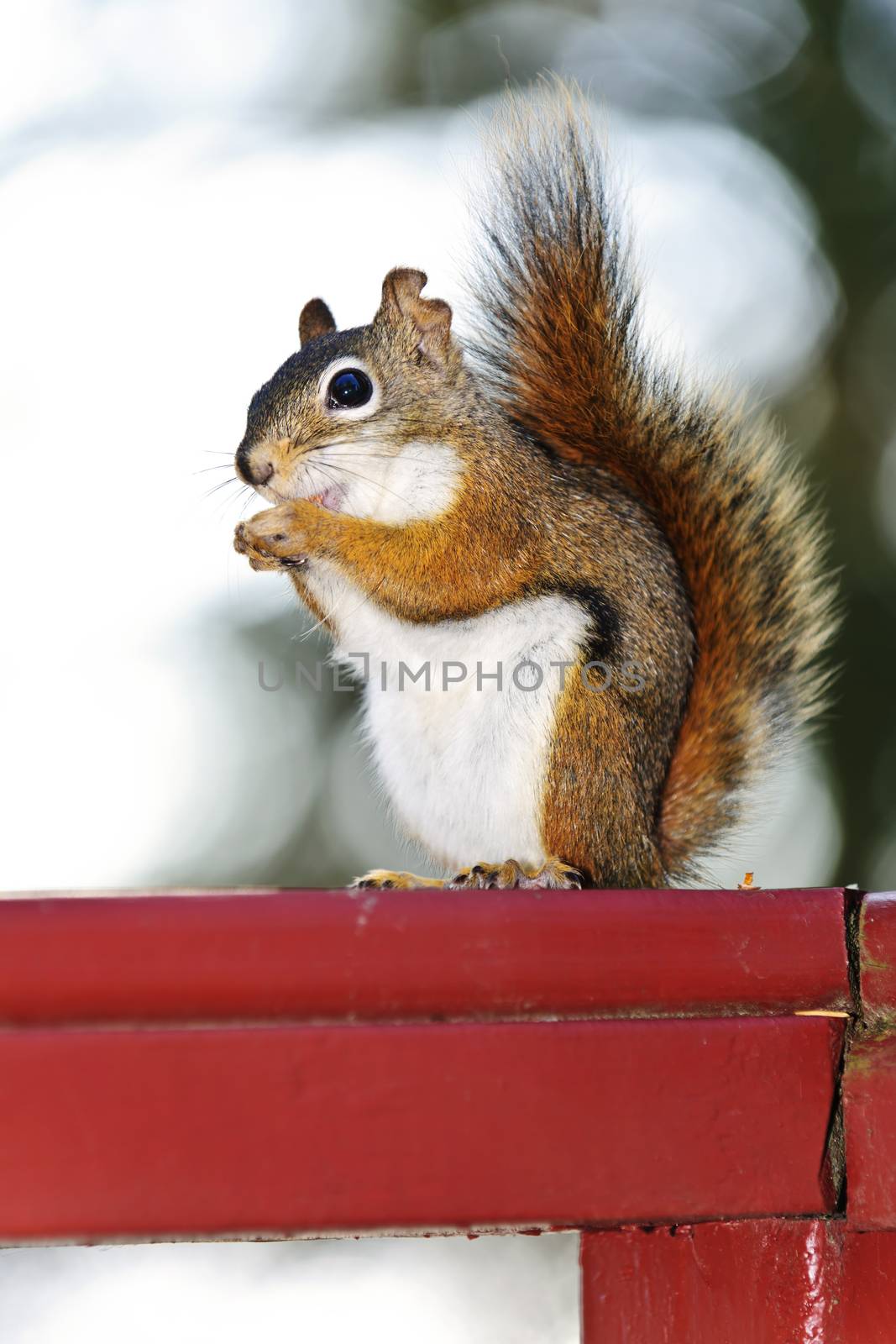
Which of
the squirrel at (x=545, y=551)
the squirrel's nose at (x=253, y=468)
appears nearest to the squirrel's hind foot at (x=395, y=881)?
the squirrel at (x=545, y=551)

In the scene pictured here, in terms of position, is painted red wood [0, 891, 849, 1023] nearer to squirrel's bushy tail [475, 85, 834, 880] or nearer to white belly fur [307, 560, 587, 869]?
white belly fur [307, 560, 587, 869]

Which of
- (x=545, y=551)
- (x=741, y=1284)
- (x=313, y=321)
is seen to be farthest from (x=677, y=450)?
(x=741, y=1284)

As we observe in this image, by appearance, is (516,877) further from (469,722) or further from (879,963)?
(879,963)

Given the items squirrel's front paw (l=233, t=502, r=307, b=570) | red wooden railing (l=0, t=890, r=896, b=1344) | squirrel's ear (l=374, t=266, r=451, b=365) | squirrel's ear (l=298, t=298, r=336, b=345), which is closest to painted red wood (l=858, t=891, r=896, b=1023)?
red wooden railing (l=0, t=890, r=896, b=1344)

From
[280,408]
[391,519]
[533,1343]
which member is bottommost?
[533,1343]

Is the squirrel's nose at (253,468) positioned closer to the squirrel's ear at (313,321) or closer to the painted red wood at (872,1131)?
the squirrel's ear at (313,321)

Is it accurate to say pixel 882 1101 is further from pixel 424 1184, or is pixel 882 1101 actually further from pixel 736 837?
pixel 736 837

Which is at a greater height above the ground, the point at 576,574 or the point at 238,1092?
the point at 576,574

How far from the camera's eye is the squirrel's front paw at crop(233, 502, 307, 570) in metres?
1.24

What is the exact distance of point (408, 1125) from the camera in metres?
0.68

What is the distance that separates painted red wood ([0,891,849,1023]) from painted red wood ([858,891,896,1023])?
11mm

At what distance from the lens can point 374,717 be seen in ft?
4.25

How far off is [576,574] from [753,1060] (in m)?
0.60

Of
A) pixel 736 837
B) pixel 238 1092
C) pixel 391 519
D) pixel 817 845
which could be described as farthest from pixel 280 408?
pixel 817 845
